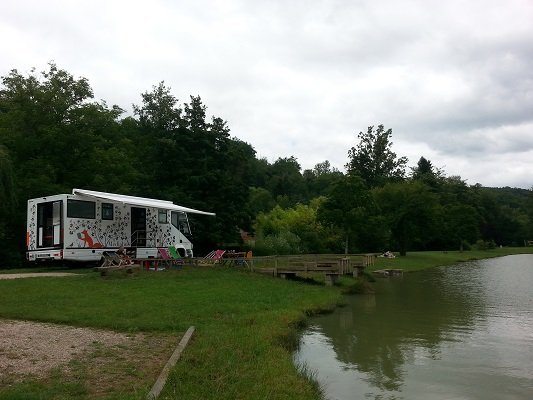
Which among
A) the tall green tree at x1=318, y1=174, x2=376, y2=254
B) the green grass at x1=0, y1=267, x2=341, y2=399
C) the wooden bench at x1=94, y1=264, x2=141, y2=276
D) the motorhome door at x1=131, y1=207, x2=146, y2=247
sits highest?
the tall green tree at x1=318, y1=174, x2=376, y2=254

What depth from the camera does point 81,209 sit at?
20.9m

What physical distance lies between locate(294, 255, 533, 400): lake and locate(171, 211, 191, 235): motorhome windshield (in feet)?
32.2

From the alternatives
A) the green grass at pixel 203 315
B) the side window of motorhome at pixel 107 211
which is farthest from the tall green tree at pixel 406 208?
the side window of motorhome at pixel 107 211

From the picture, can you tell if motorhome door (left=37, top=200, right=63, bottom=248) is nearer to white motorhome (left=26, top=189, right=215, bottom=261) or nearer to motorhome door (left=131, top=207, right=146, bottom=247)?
white motorhome (left=26, top=189, right=215, bottom=261)

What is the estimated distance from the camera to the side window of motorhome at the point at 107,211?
2188 cm

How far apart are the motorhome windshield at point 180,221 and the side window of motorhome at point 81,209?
462 cm

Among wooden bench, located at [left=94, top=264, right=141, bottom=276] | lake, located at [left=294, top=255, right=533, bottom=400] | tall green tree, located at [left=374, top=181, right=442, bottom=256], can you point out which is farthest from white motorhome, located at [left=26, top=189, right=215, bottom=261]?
tall green tree, located at [left=374, top=181, right=442, bottom=256]

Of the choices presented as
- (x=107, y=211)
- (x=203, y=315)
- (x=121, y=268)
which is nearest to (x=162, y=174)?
(x=107, y=211)

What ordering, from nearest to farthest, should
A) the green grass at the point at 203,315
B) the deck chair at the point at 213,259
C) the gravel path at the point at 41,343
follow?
the green grass at the point at 203,315, the gravel path at the point at 41,343, the deck chair at the point at 213,259

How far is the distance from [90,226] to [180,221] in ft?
17.9

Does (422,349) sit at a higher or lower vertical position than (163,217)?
lower

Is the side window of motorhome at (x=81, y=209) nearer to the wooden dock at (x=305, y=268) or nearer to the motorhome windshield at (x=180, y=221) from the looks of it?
the motorhome windshield at (x=180, y=221)

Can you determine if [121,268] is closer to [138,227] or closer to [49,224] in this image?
[49,224]

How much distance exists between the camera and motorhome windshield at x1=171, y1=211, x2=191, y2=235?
2512cm
